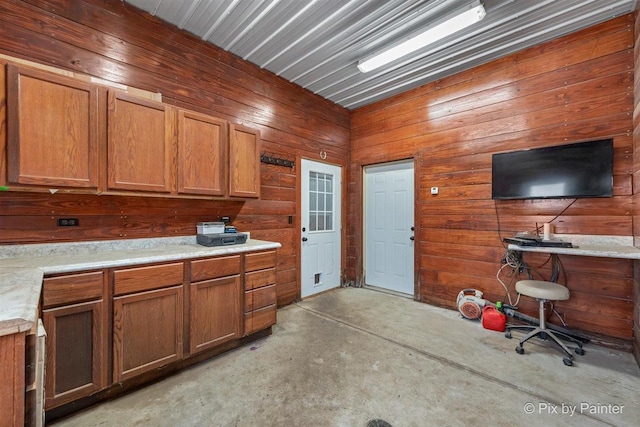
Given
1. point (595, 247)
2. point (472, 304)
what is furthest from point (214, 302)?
point (595, 247)

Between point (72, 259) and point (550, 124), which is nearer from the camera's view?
point (72, 259)

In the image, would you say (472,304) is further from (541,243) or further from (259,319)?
(259,319)

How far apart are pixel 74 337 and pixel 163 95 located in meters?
2.17

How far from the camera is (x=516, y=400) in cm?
187

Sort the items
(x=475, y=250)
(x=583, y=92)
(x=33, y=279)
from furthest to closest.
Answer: (x=475, y=250) < (x=583, y=92) < (x=33, y=279)

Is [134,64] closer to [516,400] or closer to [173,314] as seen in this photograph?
[173,314]

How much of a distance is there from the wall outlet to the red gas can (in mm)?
4051

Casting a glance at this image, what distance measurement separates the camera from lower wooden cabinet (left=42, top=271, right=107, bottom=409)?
5.26ft

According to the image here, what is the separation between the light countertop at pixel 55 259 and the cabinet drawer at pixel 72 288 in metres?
0.05

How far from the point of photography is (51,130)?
1.82 meters

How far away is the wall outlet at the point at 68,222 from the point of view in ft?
6.89

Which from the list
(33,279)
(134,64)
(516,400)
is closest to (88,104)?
(134,64)

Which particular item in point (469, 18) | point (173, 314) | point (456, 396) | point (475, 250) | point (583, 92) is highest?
point (469, 18)

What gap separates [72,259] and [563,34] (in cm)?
487
